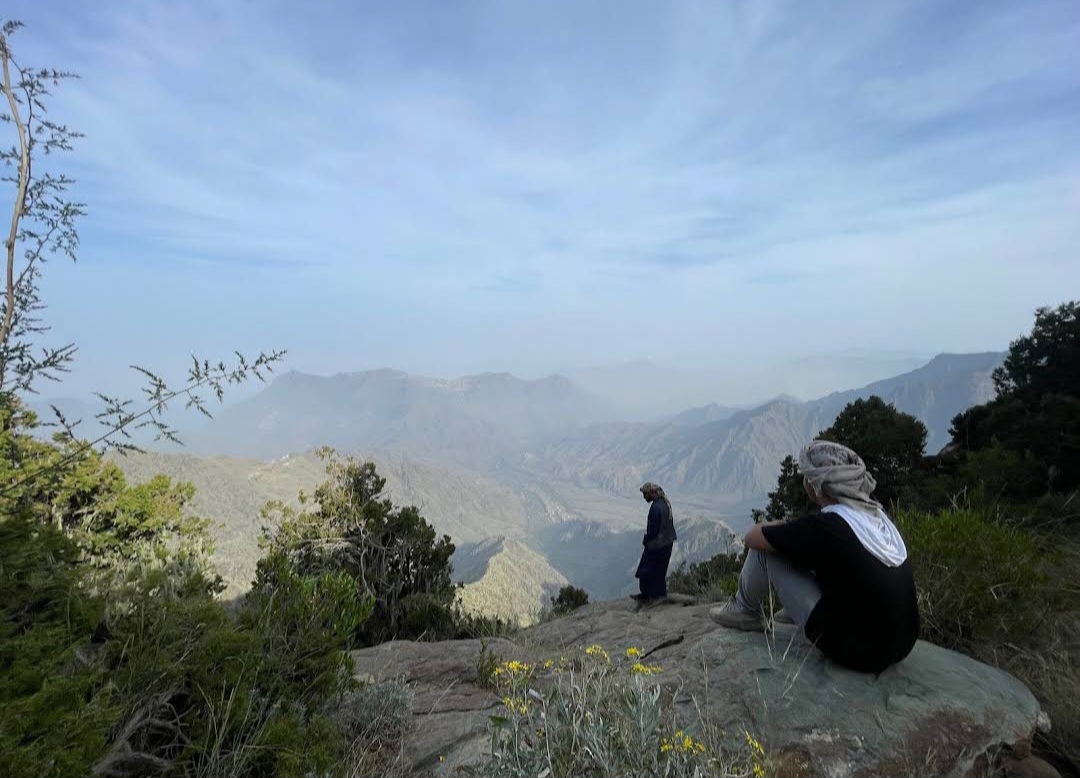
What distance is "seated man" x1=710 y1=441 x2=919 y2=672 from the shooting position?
12.0 feet

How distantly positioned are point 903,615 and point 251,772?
383cm

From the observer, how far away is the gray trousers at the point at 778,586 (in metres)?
3.99

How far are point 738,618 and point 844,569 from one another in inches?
46.6

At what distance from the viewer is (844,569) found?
3.71 meters

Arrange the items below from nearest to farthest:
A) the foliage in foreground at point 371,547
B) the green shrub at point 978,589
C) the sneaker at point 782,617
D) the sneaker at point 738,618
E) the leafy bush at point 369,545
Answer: the sneaker at point 738,618 < the sneaker at point 782,617 < the green shrub at point 978,589 < the foliage in foreground at point 371,547 < the leafy bush at point 369,545

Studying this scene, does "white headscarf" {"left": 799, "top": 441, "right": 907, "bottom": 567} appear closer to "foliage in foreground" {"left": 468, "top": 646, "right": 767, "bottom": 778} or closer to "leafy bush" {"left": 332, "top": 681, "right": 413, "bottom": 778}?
"foliage in foreground" {"left": 468, "top": 646, "right": 767, "bottom": 778}

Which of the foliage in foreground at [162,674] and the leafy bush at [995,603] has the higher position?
the foliage in foreground at [162,674]

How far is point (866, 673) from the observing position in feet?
12.4

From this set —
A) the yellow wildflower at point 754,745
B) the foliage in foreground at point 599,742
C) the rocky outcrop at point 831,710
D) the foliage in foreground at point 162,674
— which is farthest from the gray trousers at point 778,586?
Result: the foliage in foreground at point 162,674

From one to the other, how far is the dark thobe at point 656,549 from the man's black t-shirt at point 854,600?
7.19m

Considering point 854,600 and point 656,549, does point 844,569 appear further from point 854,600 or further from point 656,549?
point 656,549

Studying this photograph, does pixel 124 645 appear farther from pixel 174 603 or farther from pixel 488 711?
pixel 488 711

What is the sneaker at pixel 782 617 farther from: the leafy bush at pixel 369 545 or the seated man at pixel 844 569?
the leafy bush at pixel 369 545

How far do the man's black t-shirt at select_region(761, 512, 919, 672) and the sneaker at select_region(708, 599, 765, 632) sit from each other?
2.14 feet
